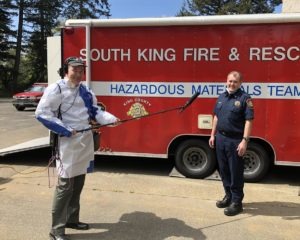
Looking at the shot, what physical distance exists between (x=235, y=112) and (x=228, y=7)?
42.1m

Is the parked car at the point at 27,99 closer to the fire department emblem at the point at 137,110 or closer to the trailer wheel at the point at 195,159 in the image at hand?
the fire department emblem at the point at 137,110

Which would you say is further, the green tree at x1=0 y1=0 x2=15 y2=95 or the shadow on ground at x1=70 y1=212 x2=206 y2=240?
the green tree at x1=0 y1=0 x2=15 y2=95

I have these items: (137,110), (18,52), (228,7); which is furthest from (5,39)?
(137,110)

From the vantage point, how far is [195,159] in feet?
25.2

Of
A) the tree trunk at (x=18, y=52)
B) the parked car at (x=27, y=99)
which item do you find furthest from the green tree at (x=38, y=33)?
the parked car at (x=27, y=99)

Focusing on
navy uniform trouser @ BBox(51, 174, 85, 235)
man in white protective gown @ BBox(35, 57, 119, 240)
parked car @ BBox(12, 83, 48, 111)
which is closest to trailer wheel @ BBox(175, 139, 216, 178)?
man in white protective gown @ BBox(35, 57, 119, 240)

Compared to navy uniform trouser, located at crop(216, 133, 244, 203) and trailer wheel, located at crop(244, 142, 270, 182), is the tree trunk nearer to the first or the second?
trailer wheel, located at crop(244, 142, 270, 182)

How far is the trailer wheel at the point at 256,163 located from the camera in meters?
7.29

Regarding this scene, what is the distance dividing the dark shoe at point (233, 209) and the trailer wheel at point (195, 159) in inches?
71.1

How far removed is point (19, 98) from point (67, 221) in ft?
68.1

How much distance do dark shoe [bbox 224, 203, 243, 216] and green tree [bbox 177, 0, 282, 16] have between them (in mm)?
41314

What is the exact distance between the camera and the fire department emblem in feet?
25.0

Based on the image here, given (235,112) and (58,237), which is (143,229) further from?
(235,112)

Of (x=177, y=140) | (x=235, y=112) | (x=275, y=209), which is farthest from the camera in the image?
(x=177, y=140)
